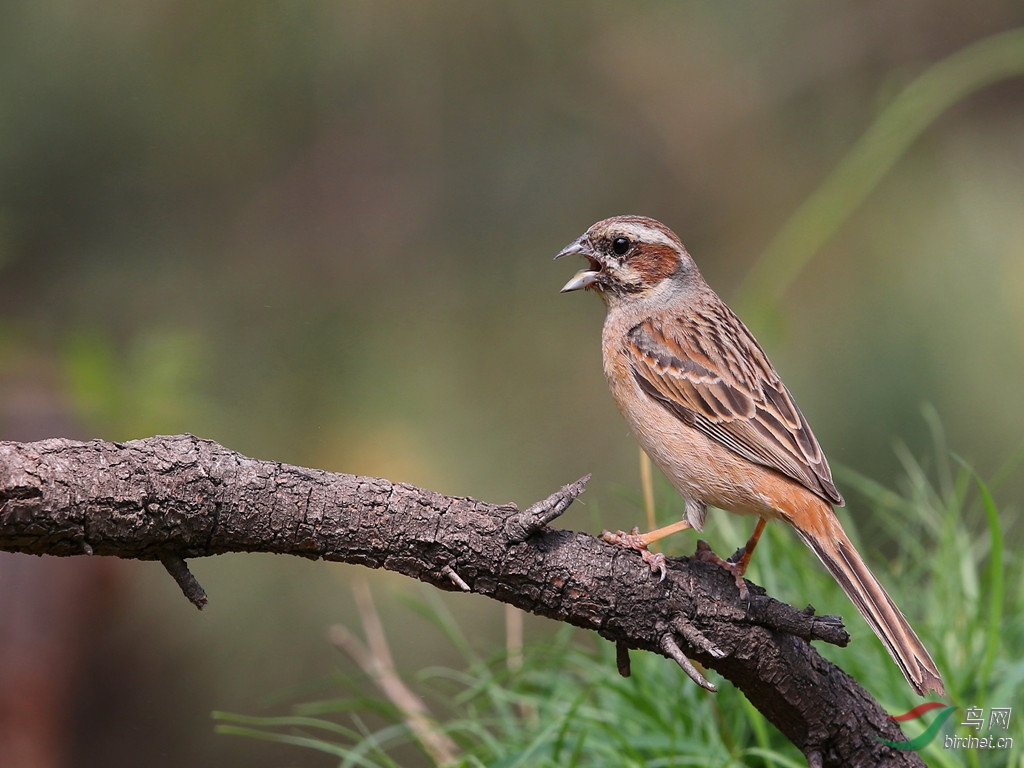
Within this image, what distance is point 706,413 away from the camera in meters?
3.68

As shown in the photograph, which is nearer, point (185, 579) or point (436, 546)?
point (185, 579)

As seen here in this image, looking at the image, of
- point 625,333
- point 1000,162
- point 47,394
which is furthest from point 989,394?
point 47,394

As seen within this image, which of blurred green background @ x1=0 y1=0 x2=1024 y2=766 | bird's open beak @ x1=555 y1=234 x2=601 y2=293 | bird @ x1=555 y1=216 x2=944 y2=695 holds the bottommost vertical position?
bird @ x1=555 y1=216 x2=944 y2=695

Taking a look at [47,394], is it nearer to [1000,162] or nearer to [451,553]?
[451,553]

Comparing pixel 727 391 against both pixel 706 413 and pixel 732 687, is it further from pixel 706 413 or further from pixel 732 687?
pixel 732 687

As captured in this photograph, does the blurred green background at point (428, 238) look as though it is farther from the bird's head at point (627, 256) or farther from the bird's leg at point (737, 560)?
the bird's leg at point (737, 560)

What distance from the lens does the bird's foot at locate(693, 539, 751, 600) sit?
3021mm

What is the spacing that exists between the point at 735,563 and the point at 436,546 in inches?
37.6

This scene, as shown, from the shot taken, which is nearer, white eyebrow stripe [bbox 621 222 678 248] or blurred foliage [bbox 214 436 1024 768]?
blurred foliage [bbox 214 436 1024 768]

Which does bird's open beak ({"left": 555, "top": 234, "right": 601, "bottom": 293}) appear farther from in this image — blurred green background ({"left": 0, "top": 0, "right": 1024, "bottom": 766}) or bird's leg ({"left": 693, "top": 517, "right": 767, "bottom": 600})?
blurred green background ({"left": 0, "top": 0, "right": 1024, "bottom": 766})

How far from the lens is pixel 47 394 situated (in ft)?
17.7

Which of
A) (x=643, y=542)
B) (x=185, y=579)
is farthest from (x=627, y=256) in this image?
Result: (x=185, y=579)

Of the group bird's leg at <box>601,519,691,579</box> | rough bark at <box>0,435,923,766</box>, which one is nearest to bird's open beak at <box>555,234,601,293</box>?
bird's leg at <box>601,519,691,579</box>

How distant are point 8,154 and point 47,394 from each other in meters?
2.14
